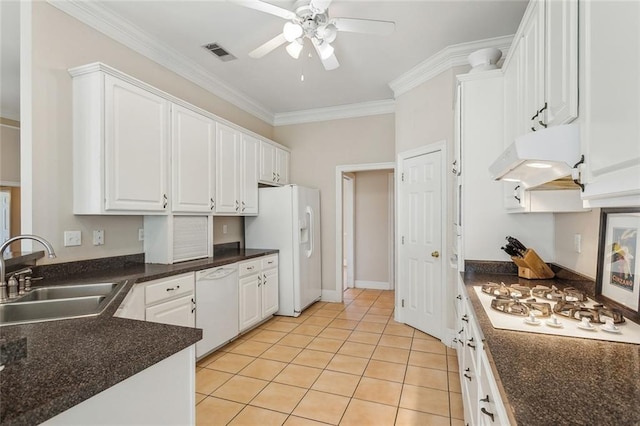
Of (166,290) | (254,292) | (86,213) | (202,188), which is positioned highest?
(202,188)

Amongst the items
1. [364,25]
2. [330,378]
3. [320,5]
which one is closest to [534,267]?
[330,378]

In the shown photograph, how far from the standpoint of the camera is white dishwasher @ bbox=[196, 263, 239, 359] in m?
2.76

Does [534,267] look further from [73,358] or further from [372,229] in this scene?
[372,229]

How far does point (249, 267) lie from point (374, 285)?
9.57 ft

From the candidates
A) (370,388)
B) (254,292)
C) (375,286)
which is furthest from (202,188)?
(375,286)

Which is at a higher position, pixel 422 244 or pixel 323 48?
pixel 323 48

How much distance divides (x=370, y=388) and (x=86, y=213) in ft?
8.05

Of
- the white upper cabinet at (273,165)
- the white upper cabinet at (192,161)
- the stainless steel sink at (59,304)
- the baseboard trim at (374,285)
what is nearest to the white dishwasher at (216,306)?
the white upper cabinet at (192,161)

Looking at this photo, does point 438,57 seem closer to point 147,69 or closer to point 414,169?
point 414,169

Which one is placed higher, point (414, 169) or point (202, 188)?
point (414, 169)

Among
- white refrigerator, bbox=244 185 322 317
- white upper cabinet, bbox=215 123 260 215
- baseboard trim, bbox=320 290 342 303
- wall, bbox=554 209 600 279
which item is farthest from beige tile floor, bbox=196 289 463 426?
white upper cabinet, bbox=215 123 260 215

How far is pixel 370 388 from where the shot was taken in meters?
→ 2.39

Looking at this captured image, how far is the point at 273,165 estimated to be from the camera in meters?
4.45

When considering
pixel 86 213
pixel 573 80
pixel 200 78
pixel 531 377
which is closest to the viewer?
pixel 531 377
